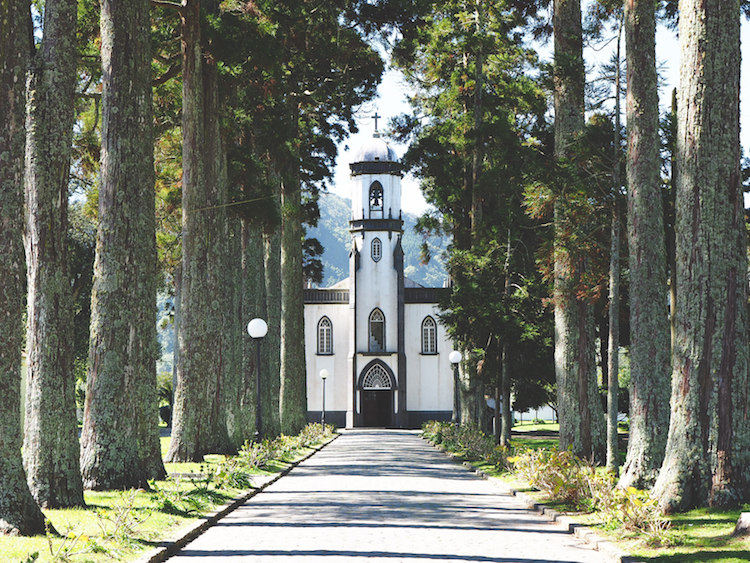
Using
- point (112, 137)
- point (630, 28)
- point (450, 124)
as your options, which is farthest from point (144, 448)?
point (450, 124)

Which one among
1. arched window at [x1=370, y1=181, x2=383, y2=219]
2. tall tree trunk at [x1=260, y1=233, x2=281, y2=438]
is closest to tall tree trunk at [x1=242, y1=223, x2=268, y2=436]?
tall tree trunk at [x1=260, y1=233, x2=281, y2=438]

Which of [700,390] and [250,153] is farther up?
[250,153]

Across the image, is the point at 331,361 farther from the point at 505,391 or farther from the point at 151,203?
the point at 151,203

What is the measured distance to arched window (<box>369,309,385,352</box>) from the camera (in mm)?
57250

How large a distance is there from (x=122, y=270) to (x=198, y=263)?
19.9ft

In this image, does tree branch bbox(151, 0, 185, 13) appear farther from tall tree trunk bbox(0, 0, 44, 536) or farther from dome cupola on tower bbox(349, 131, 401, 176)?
dome cupola on tower bbox(349, 131, 401, 176)

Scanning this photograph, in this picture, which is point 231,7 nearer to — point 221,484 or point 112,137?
point 112,137

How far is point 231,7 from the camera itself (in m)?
21.4

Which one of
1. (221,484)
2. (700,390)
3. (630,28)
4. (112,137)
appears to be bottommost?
(221,484)

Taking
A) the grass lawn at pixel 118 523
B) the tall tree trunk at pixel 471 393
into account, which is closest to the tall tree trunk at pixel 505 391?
the tall tree trunk at pixel 471 393

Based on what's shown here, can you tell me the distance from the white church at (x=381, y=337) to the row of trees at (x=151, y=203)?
879 inches

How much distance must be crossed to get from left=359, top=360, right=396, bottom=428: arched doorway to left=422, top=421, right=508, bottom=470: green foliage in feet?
74.4

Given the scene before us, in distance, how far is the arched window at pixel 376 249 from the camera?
2256 inches

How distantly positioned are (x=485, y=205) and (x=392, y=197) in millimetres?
30514
